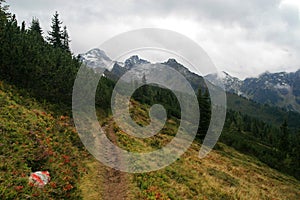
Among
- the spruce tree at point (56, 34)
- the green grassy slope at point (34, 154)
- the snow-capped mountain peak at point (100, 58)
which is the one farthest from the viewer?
the spruce tree at point (56, 34)

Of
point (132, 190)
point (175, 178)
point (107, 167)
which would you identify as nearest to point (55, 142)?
point (107, 167)

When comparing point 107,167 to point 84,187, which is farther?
point 107,167

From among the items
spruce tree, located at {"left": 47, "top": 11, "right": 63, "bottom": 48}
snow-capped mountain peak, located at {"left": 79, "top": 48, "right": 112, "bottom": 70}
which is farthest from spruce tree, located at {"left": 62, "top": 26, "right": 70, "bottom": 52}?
snow-capped mountain peak, located at {"left": 79, "top": 48, "right": 112, "bottom": 70}

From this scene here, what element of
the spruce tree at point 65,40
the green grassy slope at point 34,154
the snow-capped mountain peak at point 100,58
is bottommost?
the green grassy slope at point 34,154

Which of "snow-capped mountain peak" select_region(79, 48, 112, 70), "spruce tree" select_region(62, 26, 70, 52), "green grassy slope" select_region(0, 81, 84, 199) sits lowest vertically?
"green grassy slope" select_region(0, 81, 84, 199)

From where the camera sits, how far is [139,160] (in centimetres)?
2164

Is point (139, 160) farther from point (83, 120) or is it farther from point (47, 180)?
point (83, 120)

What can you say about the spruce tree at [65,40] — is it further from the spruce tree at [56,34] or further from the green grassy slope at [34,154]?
the green grassy slope at [34,154]

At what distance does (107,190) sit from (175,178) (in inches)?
253

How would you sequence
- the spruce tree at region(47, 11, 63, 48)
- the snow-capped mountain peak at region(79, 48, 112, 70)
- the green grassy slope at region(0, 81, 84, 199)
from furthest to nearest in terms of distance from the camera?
1. the spruce tree at region(47, 11, 63, 48)
2. the snow-capped mountain peak at region(79, 48, 112, 70)
3. the green grassy slope at region(0, 81, 84, 199)

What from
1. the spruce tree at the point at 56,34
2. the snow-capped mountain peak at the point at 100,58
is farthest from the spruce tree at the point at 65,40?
the snow-capped mountain peak at the point at 100,58

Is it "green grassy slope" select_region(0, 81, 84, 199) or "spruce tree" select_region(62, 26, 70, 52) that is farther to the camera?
"spruce tree" select_region(62, 26, 70, 52)

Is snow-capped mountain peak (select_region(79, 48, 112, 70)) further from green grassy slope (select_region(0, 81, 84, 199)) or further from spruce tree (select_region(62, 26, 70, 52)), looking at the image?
spruce tree (select_region(62, 26, 70, 52))

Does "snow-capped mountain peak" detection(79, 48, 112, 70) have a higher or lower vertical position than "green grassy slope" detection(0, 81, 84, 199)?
higher
